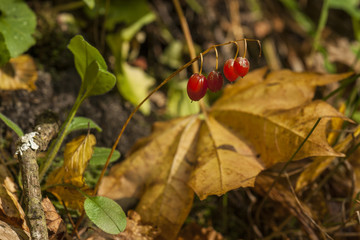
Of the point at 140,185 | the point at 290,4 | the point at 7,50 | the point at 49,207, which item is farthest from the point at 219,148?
the point at 290,4

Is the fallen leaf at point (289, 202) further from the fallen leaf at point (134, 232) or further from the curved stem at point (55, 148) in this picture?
the curved stem at point (55, 148)

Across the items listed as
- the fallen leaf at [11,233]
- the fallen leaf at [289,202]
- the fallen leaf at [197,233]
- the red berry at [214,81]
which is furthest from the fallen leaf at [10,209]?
the fallen leaf at [289,202]

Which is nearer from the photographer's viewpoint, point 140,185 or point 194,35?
point 140,185

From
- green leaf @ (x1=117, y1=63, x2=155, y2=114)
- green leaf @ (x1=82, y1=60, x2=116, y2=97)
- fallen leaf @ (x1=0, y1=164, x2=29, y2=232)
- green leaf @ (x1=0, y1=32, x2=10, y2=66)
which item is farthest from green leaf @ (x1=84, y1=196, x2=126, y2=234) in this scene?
green leaf @ (x1=117, y1=63, x2=155, y2=114)

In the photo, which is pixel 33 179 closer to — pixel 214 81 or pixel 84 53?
pixel 84 53

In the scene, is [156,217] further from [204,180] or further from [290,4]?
[290,4]

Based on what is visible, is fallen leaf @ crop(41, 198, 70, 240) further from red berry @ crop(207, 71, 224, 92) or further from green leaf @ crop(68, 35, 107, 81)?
red berry @ crop(207, 71, 224, 92)
